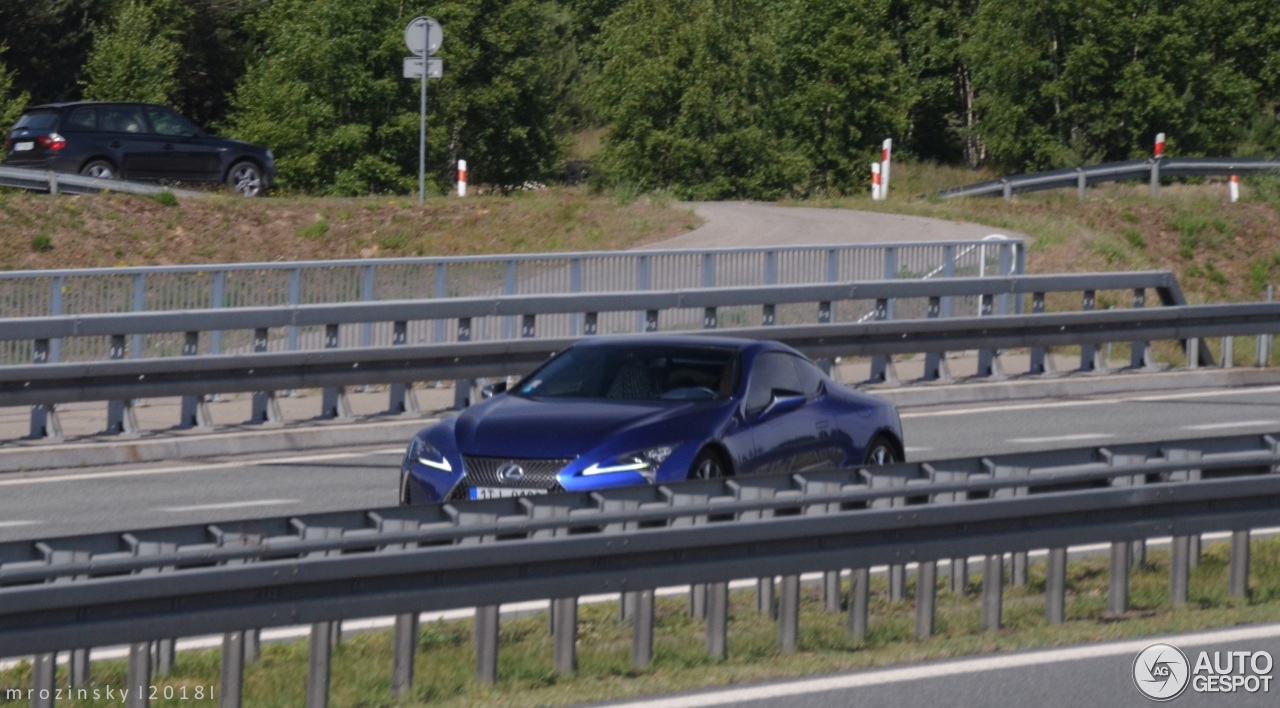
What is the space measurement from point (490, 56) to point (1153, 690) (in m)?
52.9

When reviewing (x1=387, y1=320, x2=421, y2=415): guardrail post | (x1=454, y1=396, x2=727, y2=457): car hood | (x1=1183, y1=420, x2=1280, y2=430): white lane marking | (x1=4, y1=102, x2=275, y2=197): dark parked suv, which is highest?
(x1=4, y1=102, x2=275, y2=197): dark parked suv

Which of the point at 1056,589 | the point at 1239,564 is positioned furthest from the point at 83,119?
the point at 1056,589

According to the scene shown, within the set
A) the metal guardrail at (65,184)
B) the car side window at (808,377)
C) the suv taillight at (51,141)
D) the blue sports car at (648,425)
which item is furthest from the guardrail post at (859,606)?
the suv taillight at (51,141)

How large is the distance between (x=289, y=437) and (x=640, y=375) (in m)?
4.72

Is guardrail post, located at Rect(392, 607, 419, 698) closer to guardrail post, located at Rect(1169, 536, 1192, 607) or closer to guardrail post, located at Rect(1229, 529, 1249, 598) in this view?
guardrail post, located at Rect(1169, 536, 1192, 607)

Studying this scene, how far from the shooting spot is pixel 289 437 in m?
15.8

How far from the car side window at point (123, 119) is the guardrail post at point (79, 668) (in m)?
26.3

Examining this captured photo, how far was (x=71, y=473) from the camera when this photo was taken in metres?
14.5

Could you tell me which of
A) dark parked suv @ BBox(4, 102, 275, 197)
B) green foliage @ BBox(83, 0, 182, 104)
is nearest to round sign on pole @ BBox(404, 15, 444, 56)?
dark parked suv @ BBox(4, 102, 275, 197)

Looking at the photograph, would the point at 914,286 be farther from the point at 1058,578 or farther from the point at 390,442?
the point at 1058,578

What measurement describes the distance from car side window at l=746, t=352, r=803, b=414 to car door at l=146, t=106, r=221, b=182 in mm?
Answer: 22194

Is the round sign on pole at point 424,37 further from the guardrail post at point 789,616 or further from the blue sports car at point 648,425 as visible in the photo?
the guardrail post at point 789,616

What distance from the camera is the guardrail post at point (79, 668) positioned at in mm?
7391

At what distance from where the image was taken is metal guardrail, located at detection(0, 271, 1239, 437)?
15.3m
